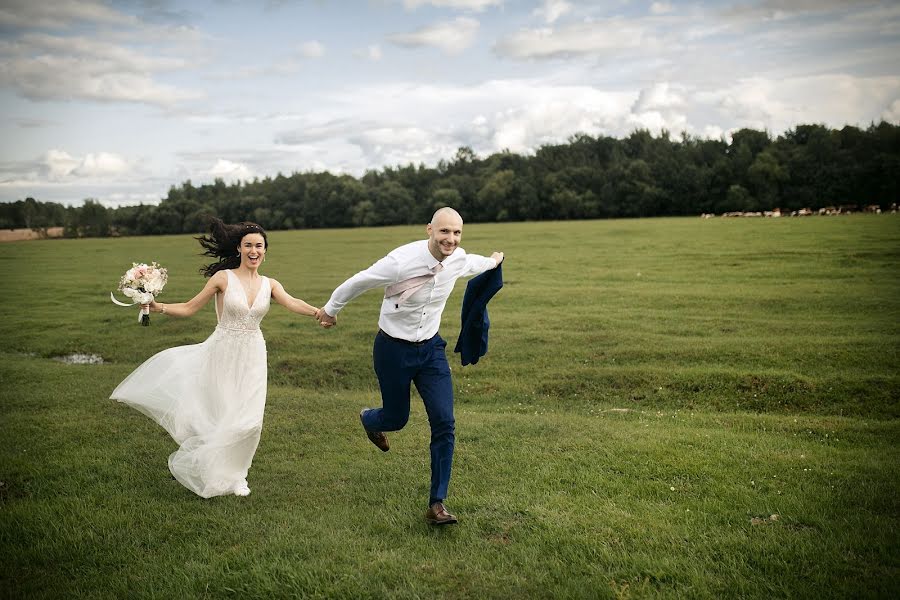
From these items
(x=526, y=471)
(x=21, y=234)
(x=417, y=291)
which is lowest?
(x=526, y=471)

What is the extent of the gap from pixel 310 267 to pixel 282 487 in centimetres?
3514

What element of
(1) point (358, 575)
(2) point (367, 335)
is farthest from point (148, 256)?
(1) point (358, 575)

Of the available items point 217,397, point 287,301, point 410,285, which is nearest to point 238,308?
point 287,301

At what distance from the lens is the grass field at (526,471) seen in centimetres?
632

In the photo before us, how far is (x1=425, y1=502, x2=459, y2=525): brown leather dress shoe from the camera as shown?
282 inches

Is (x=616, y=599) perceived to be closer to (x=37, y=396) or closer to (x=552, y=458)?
(x=552, y=458)

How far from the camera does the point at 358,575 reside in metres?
6.21

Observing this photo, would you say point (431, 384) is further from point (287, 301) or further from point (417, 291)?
point (287, 301)

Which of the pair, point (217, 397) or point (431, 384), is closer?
point (431, 384)

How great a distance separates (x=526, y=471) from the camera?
902 centimetres

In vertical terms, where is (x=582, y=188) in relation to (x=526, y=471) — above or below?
above

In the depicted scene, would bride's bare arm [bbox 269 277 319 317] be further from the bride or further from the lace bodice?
the lace bodice

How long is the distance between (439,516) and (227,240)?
15.8ft

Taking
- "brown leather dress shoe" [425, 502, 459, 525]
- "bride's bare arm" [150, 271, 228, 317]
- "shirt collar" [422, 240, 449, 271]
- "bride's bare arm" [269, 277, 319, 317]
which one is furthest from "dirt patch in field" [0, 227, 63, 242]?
"brown leather dress shoe" [425, 502, 459, 525]
